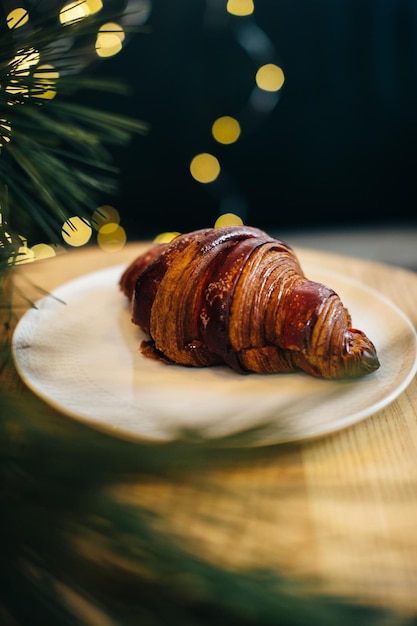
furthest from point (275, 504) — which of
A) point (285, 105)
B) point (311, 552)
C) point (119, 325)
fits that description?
point (285, 105)

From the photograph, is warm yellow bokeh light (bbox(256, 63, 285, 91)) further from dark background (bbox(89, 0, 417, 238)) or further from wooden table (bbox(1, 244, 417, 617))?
wooden table (bbox(1, 244, 417, 617))

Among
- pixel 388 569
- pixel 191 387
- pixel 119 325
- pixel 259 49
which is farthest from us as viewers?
pixel 259 49

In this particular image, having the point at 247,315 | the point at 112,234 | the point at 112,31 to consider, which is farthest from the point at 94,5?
the point at 247,315

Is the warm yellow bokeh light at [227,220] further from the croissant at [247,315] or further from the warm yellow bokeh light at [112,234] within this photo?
the croissant at [247,315]

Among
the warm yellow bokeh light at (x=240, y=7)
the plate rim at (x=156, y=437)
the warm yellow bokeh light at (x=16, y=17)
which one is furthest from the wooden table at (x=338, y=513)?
the warm yellow bokeh light at (x=240, y=7)

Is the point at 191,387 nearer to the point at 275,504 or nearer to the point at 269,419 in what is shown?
the point at 275,504
